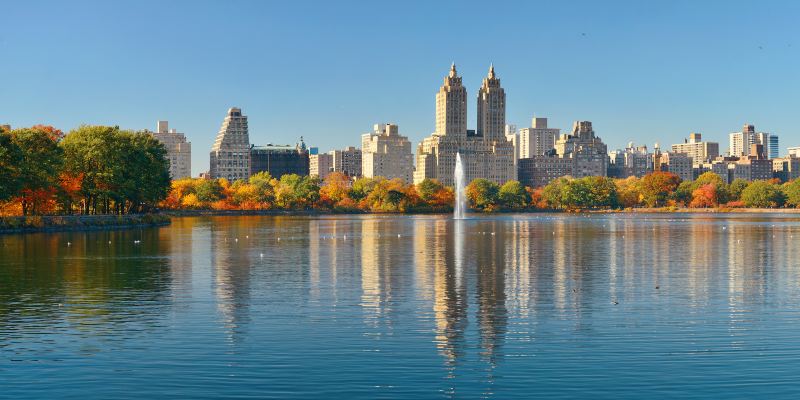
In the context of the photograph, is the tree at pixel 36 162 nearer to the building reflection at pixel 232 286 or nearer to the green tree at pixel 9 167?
the green tree at pixel 9 167

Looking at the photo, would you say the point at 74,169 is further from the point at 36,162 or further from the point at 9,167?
the point at 9,167

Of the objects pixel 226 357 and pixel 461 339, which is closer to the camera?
pixel 226 357

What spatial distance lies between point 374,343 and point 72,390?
1058 cm

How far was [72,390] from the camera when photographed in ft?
85.6

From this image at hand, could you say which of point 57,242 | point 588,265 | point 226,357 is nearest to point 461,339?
point 226,357

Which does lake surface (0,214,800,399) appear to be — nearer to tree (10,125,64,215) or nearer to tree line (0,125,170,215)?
tree line (0,125,170,215)

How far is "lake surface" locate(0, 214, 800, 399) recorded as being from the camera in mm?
26719

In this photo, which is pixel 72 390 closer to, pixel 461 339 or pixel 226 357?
pixel 226 357

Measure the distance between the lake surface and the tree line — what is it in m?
44.5

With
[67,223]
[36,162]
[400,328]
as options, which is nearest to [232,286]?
[400,328]

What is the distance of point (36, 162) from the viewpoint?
112875 millimetres

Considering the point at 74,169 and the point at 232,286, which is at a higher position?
the point at 74,169

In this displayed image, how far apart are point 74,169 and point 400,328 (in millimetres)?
102489

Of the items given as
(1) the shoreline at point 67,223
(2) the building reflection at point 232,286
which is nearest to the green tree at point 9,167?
(1) the shoreline at point 67,223
